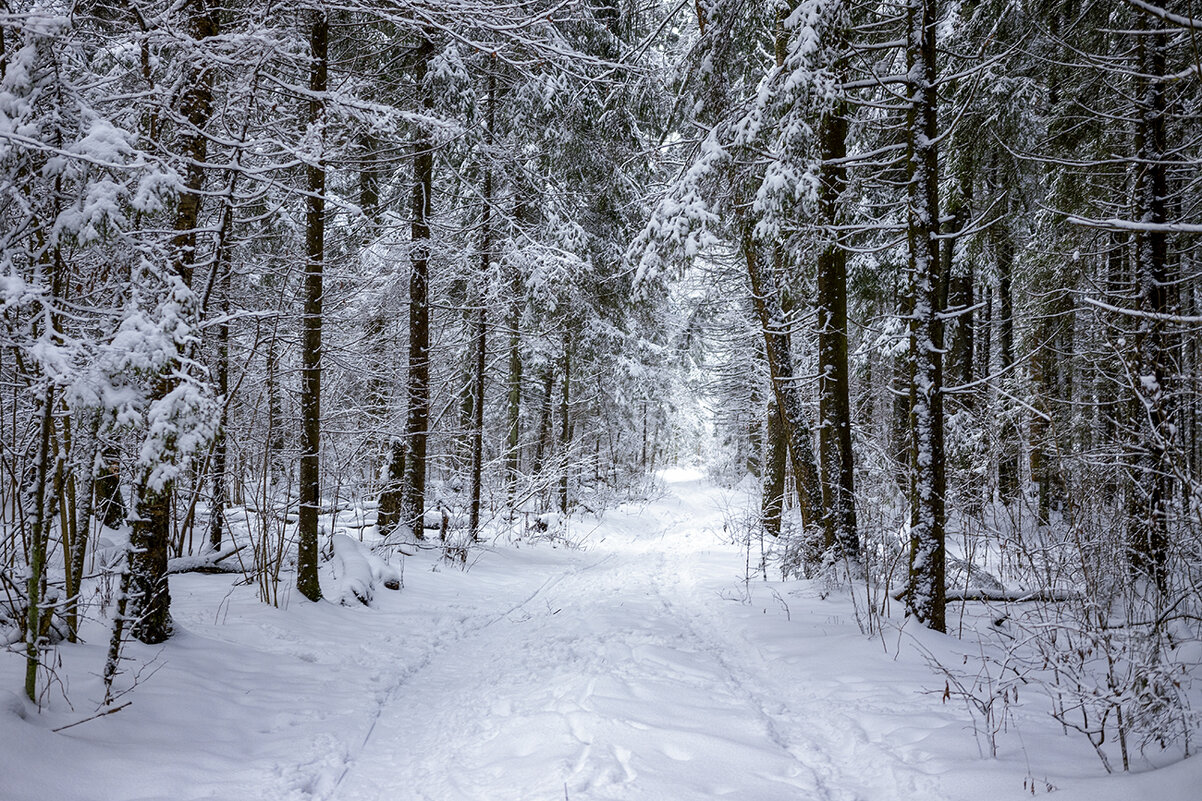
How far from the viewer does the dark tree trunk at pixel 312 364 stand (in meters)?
6.84

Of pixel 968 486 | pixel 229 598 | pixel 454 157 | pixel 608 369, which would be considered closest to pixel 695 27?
pixel 454 157

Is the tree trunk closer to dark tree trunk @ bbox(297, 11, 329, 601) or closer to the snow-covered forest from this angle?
the snow-covered forest

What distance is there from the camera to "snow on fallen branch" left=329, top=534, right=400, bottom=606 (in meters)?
7.38

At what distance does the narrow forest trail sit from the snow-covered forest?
4 cm

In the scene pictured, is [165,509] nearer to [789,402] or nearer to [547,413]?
[789,402]

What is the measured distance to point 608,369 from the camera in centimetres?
1822

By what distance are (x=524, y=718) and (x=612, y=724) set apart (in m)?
0.68

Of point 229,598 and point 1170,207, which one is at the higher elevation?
point 1170,207

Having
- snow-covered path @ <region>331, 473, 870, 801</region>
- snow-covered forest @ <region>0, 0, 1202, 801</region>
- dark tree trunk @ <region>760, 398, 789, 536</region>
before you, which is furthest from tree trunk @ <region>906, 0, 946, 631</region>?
dark tree trunk @ <region>760, 398, 789, 536</region>

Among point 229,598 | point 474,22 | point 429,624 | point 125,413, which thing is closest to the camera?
point 125,413

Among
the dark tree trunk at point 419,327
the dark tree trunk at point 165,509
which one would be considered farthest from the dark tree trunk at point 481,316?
the dark tree trunk at point 165,509

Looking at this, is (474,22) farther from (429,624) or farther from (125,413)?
(429,624)

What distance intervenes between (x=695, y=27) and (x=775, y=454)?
9.97 m

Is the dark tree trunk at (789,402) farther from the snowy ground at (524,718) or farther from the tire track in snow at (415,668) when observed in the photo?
the tire track in snow at (415,668)
